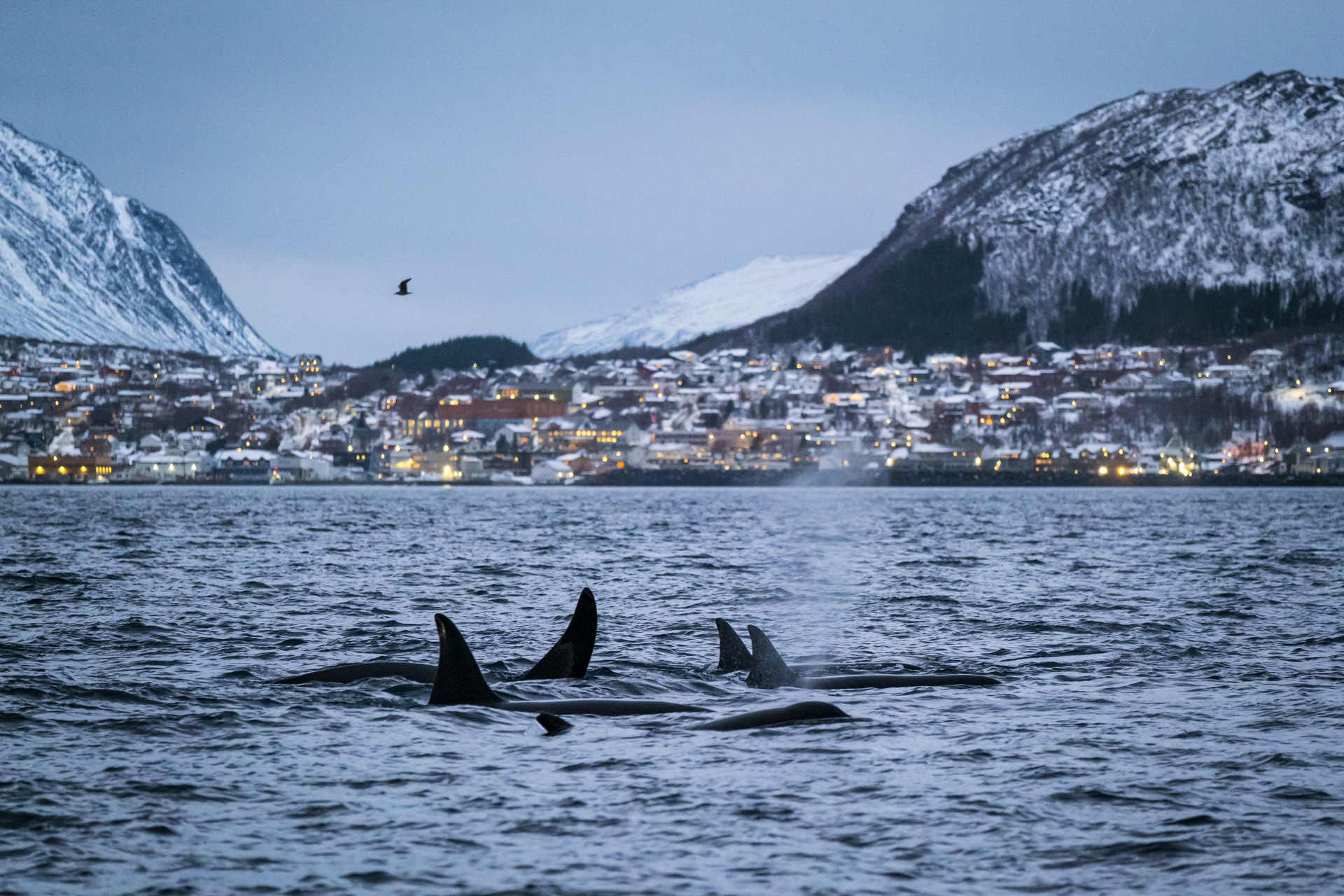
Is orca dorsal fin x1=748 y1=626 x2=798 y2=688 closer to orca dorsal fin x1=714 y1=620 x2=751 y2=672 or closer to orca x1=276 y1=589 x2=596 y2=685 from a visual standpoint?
orca dorsal fin x1=714 y1=620 x2=751 y2=672

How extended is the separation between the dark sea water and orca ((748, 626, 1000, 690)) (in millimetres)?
399

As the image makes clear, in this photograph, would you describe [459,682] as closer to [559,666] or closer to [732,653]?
[559,666]

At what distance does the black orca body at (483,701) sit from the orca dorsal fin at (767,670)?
6.38ft

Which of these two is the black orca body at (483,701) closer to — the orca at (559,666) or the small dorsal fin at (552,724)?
the small dorsal fin at (552,724)

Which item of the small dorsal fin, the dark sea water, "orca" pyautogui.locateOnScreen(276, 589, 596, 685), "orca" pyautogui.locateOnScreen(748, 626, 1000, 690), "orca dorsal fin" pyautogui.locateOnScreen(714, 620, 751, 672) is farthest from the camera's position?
"orca dorsal fin" pyautogui.locateOnScreen(714, 620, 751, 672)

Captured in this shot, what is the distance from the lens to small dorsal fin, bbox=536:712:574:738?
47.9 feet

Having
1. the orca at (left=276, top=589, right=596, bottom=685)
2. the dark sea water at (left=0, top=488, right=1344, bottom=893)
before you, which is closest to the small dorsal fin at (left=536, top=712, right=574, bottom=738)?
the dark sea water at (left=0, top=488, right=1344, bottom=893)

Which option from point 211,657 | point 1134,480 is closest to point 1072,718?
point 211,657

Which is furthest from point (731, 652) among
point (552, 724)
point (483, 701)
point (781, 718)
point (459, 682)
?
point (552, 724)

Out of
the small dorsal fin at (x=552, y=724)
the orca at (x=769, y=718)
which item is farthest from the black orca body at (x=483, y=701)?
the small dorsal fin at (x=552, y=724)

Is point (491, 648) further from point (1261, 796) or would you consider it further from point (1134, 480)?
point (1134, 480)

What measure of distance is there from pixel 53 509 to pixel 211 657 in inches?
3563

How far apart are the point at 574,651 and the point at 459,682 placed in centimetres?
271

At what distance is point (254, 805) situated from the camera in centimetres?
1153
